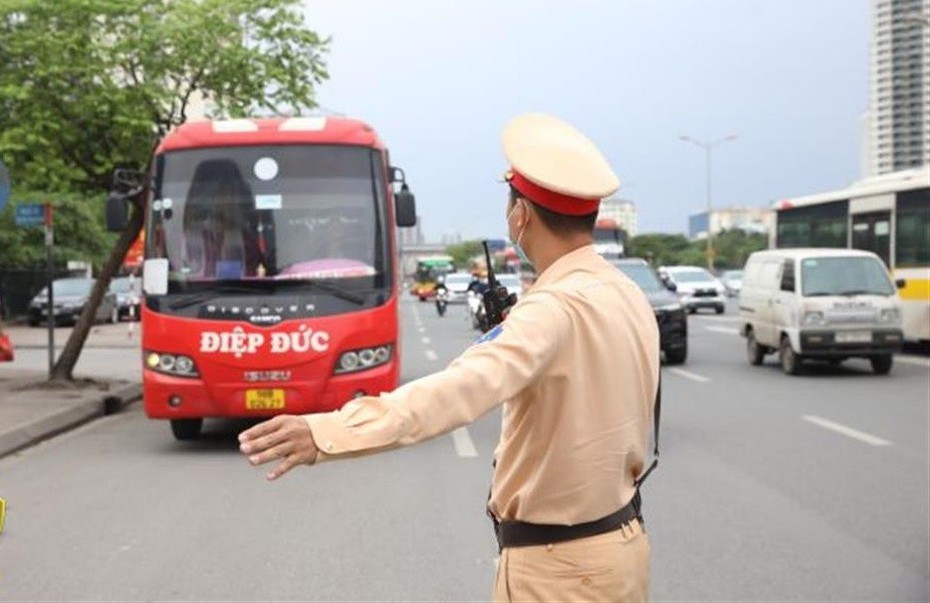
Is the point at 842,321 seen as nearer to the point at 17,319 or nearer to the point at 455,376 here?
the point at 455,376

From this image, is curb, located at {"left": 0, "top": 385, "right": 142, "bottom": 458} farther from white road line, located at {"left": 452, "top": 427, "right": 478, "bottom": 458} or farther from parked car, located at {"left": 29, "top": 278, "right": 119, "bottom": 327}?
parked car, located at {"left": 29, "top": 278, "right": 119, "bottom": 327}

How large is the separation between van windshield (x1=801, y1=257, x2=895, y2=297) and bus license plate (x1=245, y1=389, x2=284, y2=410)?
995cm

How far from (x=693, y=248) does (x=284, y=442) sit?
396 ft

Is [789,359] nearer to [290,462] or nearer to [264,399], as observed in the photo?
[264,399]

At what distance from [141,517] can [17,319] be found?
109ft

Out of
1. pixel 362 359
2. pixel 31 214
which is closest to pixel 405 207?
pixel 362 359

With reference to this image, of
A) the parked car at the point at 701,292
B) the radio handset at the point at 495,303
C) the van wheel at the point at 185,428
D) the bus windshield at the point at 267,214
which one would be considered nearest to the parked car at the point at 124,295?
the parked car at the point at 701,292

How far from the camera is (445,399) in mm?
2250

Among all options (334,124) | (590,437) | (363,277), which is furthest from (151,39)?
(590,437)

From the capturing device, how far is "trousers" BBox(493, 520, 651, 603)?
2547 mm

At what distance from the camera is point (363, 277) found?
420 inches

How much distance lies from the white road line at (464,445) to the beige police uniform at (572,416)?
729cm

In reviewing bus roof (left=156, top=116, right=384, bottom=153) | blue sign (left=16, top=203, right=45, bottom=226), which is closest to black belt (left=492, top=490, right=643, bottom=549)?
bus roof (left=156, top=116, right=384, bottom=153)

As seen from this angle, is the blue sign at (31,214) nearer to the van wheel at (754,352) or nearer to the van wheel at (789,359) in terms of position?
the van wheel at (789,359)
